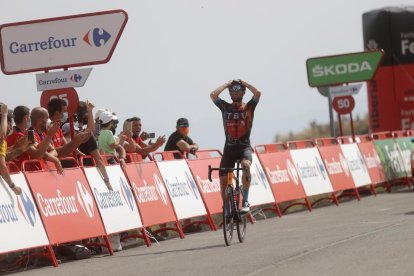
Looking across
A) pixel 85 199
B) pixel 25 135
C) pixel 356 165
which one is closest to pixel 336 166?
pixel 356 165

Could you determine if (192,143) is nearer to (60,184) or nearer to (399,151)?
(60,184)

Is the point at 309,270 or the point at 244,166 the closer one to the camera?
the point at 309,270

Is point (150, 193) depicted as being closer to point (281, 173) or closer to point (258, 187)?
point (258, 187)

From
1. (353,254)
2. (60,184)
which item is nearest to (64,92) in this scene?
(60,184)

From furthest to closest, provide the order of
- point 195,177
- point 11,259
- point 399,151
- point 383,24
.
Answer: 1. point 383,24
2. point 399,151
3. point 195,177
4. point 11,259

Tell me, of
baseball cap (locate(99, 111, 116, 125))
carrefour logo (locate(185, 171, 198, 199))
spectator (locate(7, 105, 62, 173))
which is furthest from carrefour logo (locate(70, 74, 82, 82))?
carrefour logo (locate(185, 171, 198, 199))

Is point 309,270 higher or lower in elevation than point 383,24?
lower

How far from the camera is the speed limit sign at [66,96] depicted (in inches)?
742

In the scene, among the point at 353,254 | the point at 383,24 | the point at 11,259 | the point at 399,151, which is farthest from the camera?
the point at 383,24

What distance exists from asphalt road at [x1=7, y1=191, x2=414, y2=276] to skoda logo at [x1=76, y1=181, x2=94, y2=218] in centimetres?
65

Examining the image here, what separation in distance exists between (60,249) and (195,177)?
14.5ft

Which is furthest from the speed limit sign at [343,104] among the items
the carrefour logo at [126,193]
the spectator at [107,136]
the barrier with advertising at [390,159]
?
the carrefour logo at [126,193]

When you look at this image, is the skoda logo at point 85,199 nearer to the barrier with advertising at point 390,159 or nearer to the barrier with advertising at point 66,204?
the barrier with advertising at point 66,204

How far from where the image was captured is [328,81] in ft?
109
